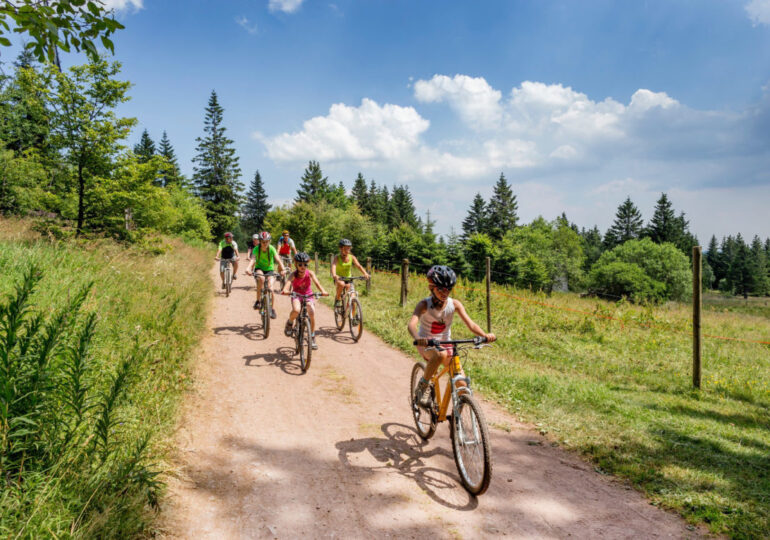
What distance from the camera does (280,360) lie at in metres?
8.12

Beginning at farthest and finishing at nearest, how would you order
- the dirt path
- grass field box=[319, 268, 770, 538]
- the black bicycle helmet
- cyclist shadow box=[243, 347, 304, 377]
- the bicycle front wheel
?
cyclist shadow box=[243, 347, 304, 377] → the black bicycle helmet → grass field box=[319, 268, 770, 538] → the bicycle front wheel → the dirt path

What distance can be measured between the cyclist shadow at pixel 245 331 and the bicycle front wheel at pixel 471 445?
6573 millimetres

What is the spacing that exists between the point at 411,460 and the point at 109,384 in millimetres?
3461

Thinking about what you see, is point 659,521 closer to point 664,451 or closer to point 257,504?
point 664,451

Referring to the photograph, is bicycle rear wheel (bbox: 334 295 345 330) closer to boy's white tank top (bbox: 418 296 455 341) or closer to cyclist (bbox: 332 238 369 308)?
cyclist (bbox: 332 238 369 308)

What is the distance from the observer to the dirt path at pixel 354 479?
3.48 meters

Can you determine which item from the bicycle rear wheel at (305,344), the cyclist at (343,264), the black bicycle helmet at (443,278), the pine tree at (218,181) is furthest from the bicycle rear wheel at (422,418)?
the pine tree at (218,181)

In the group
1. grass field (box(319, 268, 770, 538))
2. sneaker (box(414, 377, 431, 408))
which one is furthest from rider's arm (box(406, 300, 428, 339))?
grass field (box(319, 268, 770, 538))

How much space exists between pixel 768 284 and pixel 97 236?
13727cm

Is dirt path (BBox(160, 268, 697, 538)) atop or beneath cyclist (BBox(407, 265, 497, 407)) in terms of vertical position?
beneath

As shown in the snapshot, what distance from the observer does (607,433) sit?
568cm

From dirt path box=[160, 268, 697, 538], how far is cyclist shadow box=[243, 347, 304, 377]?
0.73 m

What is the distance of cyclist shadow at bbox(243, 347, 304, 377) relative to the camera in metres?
7.63

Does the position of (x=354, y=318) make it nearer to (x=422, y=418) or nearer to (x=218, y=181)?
(x=422, y=418)
